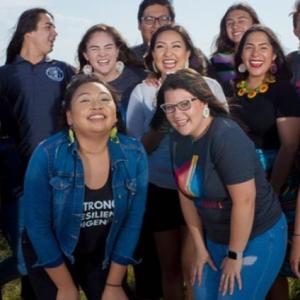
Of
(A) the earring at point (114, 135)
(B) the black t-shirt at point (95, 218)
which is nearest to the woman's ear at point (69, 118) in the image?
(A) the earring at point (114, 135)

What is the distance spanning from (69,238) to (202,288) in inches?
35.8

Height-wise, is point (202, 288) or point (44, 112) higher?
point (44, 112)

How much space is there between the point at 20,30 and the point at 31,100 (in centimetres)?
75

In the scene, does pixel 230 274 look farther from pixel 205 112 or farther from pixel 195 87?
pixel 195 87

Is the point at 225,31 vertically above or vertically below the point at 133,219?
above

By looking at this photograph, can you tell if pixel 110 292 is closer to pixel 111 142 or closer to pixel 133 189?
pixel 133 189

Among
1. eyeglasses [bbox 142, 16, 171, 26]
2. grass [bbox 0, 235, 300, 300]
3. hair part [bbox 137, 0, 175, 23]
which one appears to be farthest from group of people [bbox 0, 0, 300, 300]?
hair part [bbox 137, 0, 175, 23]

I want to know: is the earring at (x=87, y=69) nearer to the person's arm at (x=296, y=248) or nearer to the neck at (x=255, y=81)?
the neck at (x=255, y=81)

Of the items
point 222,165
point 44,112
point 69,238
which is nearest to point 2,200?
point 44,112

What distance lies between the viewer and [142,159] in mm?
3549

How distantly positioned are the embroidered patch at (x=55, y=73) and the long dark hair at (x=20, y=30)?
1.15 feet

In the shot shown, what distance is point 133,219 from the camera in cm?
358

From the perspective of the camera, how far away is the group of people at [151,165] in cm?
316

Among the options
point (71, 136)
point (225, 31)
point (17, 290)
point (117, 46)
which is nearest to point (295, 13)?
point (225, 31)
